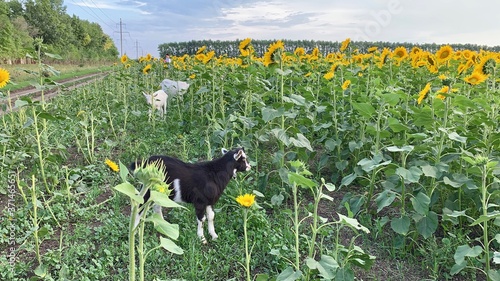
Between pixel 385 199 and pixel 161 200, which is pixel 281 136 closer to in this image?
pixel 385 199

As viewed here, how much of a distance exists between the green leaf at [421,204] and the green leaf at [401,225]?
0.31 feet

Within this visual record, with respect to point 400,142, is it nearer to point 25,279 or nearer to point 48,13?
point 25,279

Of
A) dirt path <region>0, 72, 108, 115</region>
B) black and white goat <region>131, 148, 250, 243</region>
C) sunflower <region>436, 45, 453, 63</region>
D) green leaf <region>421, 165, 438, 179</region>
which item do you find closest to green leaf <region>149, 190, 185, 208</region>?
black and white goat <region>131, 148, 250, 243</region>

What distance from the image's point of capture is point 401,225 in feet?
7.54

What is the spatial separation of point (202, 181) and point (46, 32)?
2030 inches

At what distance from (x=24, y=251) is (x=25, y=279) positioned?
35 cm

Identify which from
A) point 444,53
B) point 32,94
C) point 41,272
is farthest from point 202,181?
point 32,94

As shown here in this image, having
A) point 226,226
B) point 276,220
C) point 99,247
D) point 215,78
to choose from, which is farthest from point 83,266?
point 215,78

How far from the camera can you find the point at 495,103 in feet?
9.07

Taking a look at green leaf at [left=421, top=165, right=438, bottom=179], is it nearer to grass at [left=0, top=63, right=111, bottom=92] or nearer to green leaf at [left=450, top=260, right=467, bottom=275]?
green leaf at [left=450, top=260, right=467, bottom=275]

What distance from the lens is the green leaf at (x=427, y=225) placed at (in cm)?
228

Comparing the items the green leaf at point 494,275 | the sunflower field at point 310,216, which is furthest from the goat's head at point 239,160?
the green leaf at point 494,275

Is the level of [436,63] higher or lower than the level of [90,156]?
higher

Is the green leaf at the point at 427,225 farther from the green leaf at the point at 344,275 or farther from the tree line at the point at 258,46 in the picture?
the tree line at the point at 258,46
